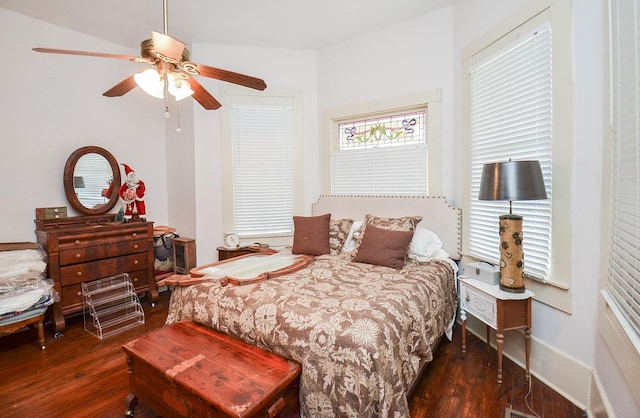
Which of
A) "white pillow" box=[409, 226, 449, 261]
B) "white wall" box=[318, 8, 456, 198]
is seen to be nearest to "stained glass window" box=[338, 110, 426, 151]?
"white wall" box=[318, 8, 456, 198]

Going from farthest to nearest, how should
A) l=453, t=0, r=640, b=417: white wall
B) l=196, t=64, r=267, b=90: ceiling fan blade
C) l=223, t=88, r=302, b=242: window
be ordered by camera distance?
l=223, t=88, r=302, b=242: window < l=196, t=64, r=267, b=90: ceiling fan blade < l=453, t=0, r=640, b=417: white wall

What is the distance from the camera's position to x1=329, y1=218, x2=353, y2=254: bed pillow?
317 cm

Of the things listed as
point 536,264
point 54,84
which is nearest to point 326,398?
A: point 536,264

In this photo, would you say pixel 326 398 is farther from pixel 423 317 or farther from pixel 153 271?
pixel 153 271

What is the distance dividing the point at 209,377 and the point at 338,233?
2002 mm

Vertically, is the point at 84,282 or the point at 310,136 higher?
the point at 310,136

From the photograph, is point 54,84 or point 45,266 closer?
point 45,266

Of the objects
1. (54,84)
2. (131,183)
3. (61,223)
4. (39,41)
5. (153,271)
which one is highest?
(39,41)

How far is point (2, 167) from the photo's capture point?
294 cm

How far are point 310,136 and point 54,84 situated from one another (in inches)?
114

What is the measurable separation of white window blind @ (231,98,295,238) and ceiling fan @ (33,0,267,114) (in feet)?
4.84

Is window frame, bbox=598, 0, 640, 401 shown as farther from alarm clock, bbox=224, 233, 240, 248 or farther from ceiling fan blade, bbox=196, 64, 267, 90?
alarm clock, bbox=224, 233, 240, 248

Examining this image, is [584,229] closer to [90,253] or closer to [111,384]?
[111,384]

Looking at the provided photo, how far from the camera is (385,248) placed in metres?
2.62
